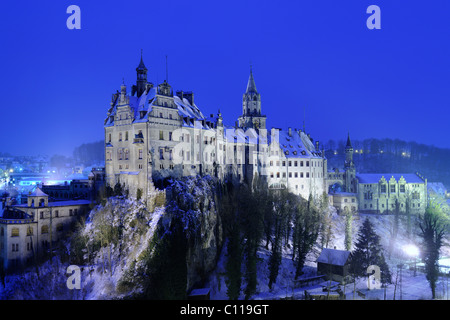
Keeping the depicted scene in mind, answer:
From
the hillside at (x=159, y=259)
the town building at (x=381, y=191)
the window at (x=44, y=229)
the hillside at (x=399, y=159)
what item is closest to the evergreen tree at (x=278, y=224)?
the hillside at (x=159, y=259)

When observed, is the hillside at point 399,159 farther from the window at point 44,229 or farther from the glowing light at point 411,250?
the window at point 44,229

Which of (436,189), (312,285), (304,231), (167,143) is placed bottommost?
(312,285)

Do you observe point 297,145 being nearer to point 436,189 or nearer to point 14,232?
point 436,189

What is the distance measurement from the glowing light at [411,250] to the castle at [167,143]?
82.2 ft

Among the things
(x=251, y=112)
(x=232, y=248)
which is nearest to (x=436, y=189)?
(x=251, y=112)

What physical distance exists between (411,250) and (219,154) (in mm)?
39612

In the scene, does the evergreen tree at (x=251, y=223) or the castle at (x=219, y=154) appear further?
the castle at (x=219, y=154)

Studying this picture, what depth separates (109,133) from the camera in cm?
5366

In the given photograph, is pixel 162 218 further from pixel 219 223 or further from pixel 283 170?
pixel 283 170

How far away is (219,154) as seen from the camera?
2501 inches

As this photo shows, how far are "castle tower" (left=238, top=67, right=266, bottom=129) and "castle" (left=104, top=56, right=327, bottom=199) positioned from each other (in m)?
8.47

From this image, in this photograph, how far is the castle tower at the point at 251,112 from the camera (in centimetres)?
8588

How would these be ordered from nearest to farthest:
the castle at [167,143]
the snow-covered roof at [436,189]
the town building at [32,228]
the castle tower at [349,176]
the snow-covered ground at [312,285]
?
the town building at [32,228] → the snow-covered ground at [312,285] → the castle at [167,143] → the castle tower at [349,176] → the snow-covered roof at [436,189]

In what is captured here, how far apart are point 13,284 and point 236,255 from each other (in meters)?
25.7
